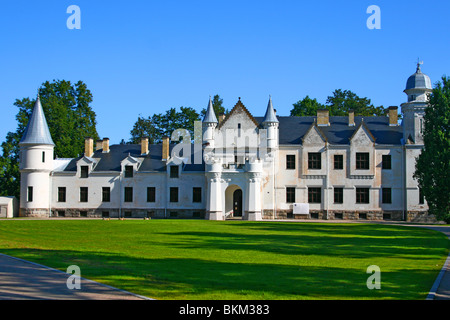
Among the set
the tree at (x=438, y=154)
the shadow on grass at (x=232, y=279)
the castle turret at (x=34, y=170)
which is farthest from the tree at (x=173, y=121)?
the shadow on grass at (x=232, y=279)

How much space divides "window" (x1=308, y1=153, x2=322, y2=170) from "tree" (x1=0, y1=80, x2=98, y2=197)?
30743mm

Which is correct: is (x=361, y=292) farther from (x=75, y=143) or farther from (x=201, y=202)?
(x=75, y=143)

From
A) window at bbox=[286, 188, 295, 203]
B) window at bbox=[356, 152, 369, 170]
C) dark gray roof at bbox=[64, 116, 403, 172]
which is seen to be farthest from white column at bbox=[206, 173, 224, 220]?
window at bbox=[356, 152, 369, 170]

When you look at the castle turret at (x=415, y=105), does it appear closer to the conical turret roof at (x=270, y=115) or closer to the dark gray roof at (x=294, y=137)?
the dark gray roof at (x=294, y=137)

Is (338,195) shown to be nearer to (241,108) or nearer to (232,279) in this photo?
(241,108)

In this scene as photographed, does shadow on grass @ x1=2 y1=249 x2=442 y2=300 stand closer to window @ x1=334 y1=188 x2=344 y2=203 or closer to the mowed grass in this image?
the mowed grass

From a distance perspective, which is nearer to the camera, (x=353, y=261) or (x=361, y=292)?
(x=361, y=292)

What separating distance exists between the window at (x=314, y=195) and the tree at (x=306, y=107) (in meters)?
21.7

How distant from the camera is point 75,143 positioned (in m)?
68.4

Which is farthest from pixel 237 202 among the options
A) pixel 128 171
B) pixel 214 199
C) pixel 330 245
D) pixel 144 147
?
pixel 330 245

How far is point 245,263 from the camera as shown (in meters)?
17.1
